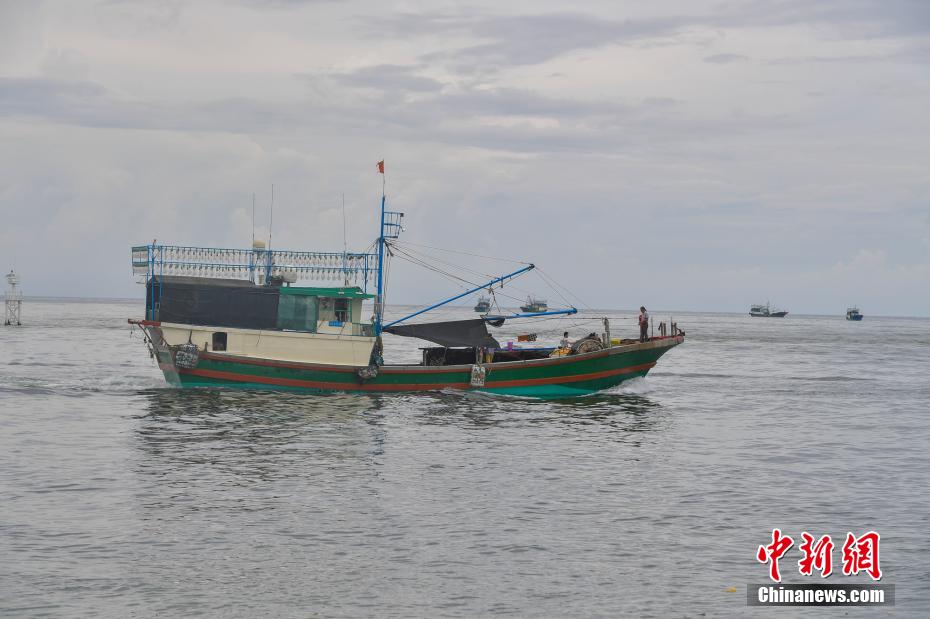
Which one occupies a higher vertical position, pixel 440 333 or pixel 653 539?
pixel 440 333

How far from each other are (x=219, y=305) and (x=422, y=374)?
8328mm

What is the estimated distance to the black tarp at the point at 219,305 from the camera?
36875mm

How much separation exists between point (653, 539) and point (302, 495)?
7403 millimetres

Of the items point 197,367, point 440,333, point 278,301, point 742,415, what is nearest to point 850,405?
point 742,415

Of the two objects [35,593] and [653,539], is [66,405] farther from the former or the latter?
[653,539]

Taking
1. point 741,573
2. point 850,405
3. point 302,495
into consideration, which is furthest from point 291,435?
point 850,405

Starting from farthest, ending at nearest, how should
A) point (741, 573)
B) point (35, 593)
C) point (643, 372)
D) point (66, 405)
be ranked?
point (643, 372) → point (66, 405) → point (741, 573) → point (35, 593)

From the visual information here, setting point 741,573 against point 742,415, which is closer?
point 741,573

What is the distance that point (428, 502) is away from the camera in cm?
1970

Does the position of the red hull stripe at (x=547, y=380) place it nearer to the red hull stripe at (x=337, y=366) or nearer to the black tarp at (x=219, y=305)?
the red hull stripe at (x=337, y=366)

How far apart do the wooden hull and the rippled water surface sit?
26.1 inches

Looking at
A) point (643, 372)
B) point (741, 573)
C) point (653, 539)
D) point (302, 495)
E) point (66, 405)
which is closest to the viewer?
point (741, 573)

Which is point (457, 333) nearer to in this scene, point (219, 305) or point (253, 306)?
point (253, 306)

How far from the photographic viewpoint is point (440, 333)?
124 ft
